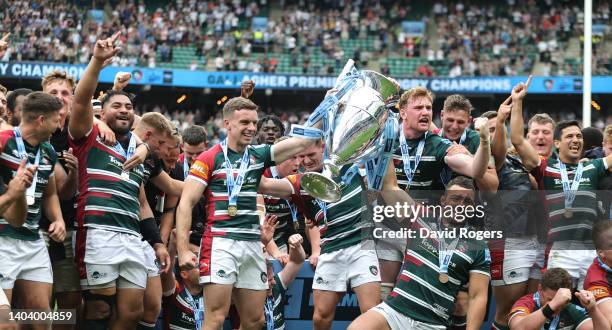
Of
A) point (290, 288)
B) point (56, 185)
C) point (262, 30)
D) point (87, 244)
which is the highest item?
point (262, 30)

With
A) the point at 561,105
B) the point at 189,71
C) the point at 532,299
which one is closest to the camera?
the point at 532,299

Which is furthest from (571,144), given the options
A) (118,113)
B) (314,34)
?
(314,34)

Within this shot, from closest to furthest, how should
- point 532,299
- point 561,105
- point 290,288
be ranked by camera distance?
point 532,299 → point 290,288 → point 561,105

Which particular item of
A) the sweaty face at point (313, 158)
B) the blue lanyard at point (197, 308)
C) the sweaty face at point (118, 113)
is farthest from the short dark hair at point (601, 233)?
the sweaty face at point (118, 113)

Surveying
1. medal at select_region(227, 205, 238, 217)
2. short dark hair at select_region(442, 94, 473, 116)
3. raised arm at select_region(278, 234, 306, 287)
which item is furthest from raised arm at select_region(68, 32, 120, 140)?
short dark hair at select_region(442, 94, 473, 116)

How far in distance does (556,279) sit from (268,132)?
9.73ft

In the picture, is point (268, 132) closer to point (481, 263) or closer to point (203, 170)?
point (203, 170)

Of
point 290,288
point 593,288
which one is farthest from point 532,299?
point 290,288

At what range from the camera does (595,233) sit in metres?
6.95

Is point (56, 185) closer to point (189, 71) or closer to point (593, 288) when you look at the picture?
Result: point (593, 288)

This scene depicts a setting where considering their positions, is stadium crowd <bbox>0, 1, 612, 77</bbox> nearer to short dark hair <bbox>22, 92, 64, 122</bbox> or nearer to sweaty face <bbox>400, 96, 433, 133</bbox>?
sweaty face <bbox>400, 96, 433, 133</bbox>

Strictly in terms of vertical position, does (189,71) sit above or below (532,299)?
above

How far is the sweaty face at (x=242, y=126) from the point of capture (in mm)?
6434

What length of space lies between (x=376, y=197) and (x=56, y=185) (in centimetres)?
233
